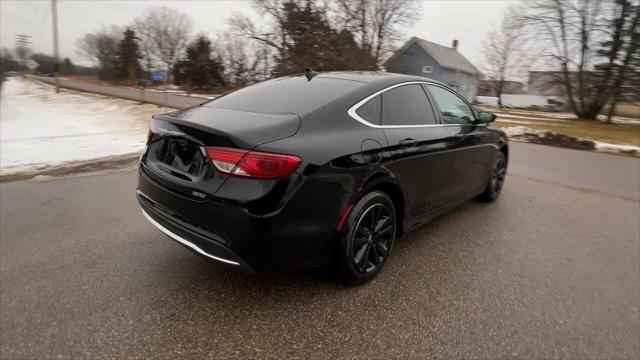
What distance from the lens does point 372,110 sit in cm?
307

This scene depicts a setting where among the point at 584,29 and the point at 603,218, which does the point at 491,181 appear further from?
the point at 584,29

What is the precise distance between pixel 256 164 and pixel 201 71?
43.1m

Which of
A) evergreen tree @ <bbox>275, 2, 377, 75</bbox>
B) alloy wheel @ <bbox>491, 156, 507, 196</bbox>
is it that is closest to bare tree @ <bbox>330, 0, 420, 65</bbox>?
evergreen tree @ <bbox>275, 2, 377, 75</bbox>

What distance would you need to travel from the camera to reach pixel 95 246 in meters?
3.54

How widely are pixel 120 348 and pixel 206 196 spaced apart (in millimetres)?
981

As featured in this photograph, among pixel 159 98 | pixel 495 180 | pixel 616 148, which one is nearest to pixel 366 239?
pixel 495 180

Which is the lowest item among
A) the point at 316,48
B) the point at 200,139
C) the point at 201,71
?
the point at 200,139

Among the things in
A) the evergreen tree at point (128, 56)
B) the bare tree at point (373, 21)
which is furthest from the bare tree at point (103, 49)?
the bare tree at point (373, 21)

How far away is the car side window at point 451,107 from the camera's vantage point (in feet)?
13.0

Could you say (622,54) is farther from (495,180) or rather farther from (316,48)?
(495,180)

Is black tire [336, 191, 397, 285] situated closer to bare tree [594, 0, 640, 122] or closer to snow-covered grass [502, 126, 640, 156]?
snow-covered grass [502, 126, 640, 156]

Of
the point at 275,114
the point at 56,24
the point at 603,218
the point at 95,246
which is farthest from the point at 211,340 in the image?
the point at 56,24

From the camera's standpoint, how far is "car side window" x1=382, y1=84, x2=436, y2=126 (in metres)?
3.22

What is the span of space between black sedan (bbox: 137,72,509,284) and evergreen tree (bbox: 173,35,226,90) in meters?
39.3
